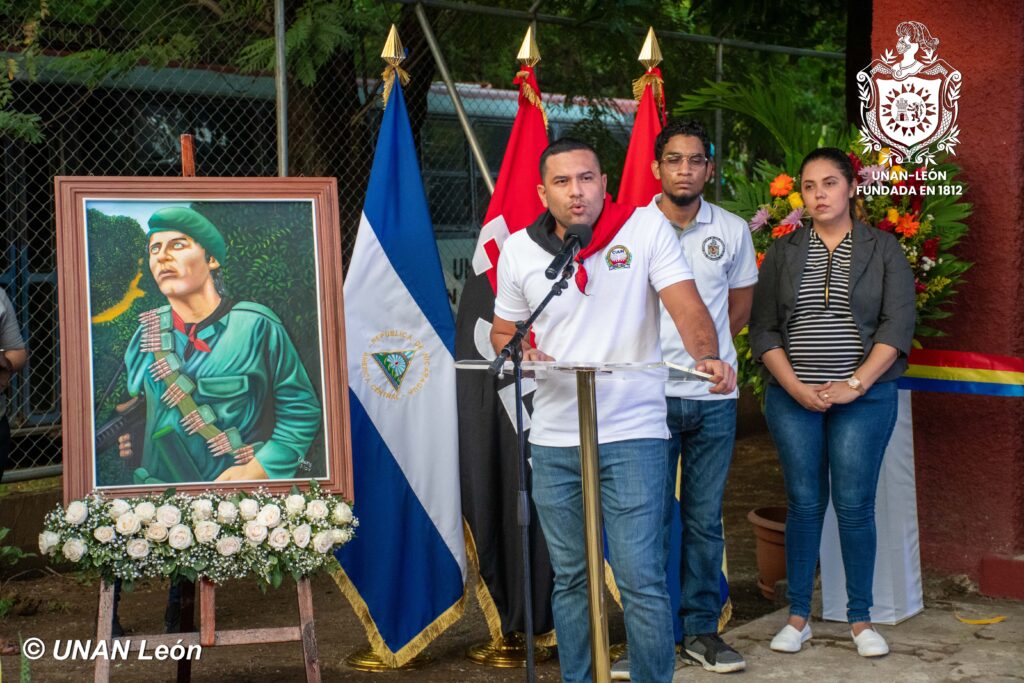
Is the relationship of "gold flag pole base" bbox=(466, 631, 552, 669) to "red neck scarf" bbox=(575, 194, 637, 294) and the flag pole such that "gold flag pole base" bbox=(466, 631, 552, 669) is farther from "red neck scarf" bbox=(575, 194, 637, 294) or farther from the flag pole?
"red neck scarf" bbox=(575, 194, 637, 294)

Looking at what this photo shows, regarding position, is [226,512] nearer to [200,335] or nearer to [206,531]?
[206,531]

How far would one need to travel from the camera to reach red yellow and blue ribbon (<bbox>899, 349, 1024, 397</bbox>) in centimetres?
548

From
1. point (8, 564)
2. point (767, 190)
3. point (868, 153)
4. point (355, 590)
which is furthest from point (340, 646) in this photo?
point (868, 153)

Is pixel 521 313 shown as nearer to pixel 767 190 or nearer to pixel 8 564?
pixel 767 190

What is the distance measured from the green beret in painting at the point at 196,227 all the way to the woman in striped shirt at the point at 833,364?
6.87ft

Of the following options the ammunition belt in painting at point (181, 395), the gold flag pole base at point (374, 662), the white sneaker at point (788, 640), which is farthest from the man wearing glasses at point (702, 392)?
the ammunition belt in painting at point (181, 395)

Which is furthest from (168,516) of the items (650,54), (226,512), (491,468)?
(650,54)

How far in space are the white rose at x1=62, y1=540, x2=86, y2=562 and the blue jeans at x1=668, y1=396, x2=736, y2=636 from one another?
7.01 feet

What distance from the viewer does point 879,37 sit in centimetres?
578

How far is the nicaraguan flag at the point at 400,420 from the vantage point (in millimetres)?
5242

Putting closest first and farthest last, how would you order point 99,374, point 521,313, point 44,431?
1. point 521,313
2. point 99,374
3. point 44,431

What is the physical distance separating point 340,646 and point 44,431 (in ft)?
8.58

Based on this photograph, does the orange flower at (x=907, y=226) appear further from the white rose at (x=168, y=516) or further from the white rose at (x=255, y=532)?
the white rose at (x=168, y=516)

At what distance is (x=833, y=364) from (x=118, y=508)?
2.64 metres
